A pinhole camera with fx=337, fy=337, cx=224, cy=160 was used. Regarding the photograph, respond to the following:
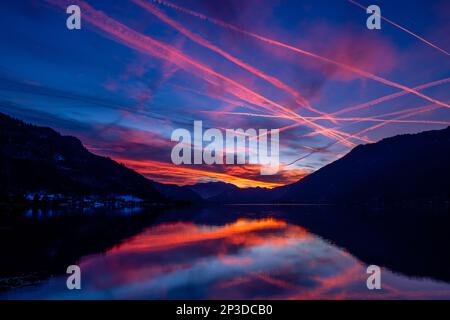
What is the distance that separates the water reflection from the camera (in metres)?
23.0

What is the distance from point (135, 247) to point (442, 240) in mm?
43024

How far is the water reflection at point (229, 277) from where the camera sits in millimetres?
22984

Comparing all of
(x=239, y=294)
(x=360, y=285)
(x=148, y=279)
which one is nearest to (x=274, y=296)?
(x=239, y=294)

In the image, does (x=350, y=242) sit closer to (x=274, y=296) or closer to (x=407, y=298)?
(x=407, y=298)

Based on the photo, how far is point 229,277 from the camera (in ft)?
91.2

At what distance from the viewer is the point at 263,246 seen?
45.7 meters

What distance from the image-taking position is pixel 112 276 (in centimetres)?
2802

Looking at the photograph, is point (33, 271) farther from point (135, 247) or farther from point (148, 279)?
point (135, 247)

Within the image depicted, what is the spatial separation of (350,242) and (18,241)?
4699 cm
